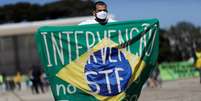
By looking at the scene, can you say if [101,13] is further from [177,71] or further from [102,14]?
[177,71]

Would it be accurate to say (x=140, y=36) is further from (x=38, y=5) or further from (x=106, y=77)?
(x=38, y=5)

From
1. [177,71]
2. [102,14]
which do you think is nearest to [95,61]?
[102,14]

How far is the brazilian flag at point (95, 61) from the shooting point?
7.30 metres

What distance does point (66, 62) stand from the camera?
7371 millimetres

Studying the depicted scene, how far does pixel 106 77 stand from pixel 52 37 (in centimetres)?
74

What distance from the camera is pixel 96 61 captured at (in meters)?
7.29

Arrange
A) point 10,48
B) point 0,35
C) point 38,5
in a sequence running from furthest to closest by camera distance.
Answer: point 38,5 < point 10,48 < point 0,35

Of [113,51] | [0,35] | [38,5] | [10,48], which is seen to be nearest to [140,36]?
[113,51]

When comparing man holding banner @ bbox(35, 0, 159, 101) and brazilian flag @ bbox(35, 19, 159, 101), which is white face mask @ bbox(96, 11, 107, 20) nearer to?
man holding banner @ bbox(35, 0, 159, 101)

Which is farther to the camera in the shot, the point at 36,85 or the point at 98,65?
the point at 36,85

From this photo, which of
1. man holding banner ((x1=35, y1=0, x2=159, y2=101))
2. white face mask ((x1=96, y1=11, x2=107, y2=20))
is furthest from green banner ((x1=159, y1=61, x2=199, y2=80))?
white face mask ((x1=96, y1=11, x2=107, y2=20))

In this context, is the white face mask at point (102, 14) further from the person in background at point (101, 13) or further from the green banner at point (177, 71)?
the green banner at point (177, 71)

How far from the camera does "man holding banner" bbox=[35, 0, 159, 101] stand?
7.30m

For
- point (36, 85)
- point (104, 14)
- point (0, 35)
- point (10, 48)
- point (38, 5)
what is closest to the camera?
point (104, 14)
